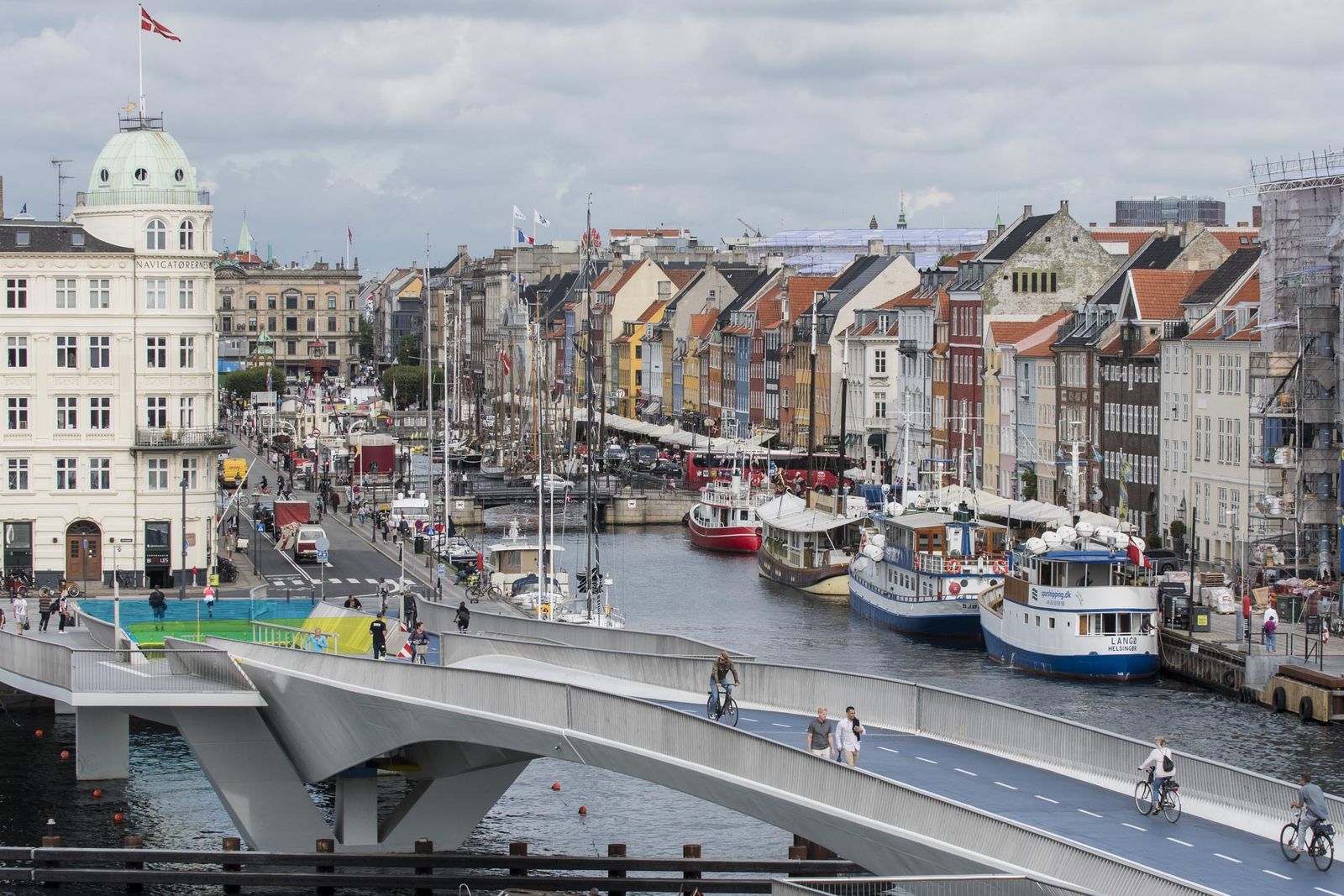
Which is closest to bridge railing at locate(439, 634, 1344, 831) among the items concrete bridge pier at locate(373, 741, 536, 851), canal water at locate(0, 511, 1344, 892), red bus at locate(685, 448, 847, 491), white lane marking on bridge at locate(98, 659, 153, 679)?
concrete bridge pier at locate(373, 741, 536, 851)

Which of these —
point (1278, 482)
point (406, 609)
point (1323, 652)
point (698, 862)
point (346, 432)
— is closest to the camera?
point (698, 862)

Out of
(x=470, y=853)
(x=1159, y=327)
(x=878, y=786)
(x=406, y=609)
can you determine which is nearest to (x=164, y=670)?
(x=470, y=853)

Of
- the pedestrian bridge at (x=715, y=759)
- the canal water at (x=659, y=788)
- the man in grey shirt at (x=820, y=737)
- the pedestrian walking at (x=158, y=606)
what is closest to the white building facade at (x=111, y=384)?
the pedestrian walking at (x=158, y=606)

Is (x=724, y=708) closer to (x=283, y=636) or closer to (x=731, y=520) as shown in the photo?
(x=283, y=636)

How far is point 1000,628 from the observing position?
8406 cm

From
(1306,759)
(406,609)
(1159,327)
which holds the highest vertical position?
(1159,327)

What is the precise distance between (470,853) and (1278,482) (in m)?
53.6

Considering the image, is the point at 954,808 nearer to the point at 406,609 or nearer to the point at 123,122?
the point at 406,609

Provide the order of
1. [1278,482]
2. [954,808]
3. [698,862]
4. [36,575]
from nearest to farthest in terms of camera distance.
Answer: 1. [954,808]
2. [698,862]
3. [36,575]
4. [1278,482]

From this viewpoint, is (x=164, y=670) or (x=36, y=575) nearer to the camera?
(x=164, y=670)

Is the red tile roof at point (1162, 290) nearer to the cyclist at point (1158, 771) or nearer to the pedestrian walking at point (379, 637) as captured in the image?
the pedestrian walking at point (379, 637)

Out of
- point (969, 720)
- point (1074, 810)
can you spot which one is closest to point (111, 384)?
point (969, 720)

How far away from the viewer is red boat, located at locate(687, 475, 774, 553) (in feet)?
429

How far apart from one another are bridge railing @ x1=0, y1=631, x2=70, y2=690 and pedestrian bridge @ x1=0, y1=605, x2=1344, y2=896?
4.9 inches
